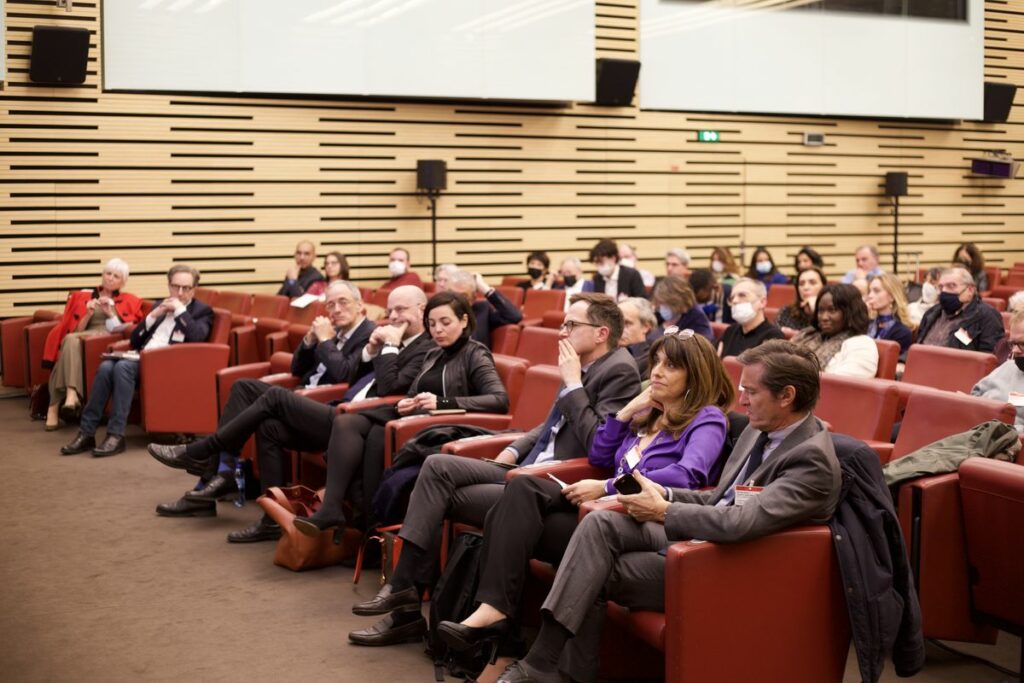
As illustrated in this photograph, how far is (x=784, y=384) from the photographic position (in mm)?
2811

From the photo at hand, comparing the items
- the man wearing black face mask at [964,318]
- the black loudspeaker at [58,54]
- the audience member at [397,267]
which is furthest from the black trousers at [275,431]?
the black loudspeaker at [58,54]

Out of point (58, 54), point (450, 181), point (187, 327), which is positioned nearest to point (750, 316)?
point (187, 327)

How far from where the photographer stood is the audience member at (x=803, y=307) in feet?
19.5

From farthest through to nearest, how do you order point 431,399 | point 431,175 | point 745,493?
point 431,175 → point 431,399 → point 745,493

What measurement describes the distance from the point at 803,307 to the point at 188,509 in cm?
347

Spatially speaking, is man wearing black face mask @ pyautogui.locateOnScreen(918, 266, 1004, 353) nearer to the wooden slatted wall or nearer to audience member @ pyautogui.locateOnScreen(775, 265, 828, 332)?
audience member @ pyautogui.locateOnScreen(775, 265, 828, 332)

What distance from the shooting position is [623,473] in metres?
Answer: 3.30

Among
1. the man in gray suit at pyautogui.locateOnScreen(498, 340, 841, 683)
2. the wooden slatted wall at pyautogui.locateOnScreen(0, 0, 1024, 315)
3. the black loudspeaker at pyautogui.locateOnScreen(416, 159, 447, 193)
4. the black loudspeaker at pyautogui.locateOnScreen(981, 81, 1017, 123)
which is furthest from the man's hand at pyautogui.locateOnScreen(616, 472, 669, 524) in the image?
the black loudspeaker at pyautogui.locateOnScreen(981, 81, 1017, 123)

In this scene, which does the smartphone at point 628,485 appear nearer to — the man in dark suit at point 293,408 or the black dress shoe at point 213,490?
the man in dark suit at point 293,408

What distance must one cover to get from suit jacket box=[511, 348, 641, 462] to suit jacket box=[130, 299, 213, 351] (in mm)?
3964

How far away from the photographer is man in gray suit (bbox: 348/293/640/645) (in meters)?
3.66

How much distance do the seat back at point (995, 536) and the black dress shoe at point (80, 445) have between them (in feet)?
18.1

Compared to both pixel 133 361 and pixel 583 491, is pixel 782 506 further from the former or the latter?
pixel 133 361

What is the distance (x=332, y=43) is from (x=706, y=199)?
491cm
